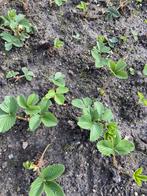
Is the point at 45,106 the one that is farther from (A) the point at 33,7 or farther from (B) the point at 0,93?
(A) the point at 33,7

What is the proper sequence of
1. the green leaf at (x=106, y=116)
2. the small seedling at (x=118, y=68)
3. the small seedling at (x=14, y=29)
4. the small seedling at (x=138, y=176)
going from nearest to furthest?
the small seedling at (x=138, y=176) → the green leaf at (x=106, y=116) → the small seedling at (x=118, y=68) → the small seedling at (x=14, y=29)

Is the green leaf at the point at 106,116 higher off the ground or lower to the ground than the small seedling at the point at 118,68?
lower

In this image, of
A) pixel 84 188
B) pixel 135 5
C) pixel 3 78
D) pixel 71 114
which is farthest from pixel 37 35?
pixel 84 188

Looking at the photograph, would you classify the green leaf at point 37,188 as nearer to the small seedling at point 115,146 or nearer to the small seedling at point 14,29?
the small seedling at point 115,146

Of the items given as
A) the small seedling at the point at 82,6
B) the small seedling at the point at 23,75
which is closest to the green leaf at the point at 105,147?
the small seedling at the point at 23,75

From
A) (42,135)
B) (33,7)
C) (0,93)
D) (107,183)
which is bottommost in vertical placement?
(107,183)

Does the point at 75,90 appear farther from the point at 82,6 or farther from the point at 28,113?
the point at 82,6

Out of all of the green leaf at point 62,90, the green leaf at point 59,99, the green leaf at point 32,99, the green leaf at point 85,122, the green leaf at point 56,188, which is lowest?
the green leaf at point 56,188
